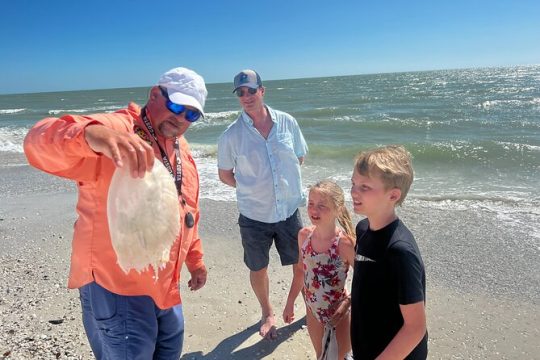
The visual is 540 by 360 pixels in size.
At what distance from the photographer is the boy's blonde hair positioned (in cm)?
191

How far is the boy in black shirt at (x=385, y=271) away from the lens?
172cm

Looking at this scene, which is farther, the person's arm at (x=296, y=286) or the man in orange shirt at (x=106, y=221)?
the person's arm at (x=296, y=286)

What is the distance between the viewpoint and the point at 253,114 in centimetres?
341

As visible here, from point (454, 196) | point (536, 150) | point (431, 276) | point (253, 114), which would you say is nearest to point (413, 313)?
point (253, 114)

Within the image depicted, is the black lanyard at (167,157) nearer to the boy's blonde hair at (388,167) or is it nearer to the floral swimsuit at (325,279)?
the boy's blonde hair at (388,167)

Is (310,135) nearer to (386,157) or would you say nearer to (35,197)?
(35,197)

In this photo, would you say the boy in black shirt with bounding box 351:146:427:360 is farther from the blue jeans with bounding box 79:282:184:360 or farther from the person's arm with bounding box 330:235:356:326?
the blue jeans with bounding box 79:282:184:360

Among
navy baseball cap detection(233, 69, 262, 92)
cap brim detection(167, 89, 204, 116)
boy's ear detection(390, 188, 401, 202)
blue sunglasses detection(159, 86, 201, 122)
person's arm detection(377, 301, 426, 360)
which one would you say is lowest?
person's arm detection(377, 301, 426, 360)

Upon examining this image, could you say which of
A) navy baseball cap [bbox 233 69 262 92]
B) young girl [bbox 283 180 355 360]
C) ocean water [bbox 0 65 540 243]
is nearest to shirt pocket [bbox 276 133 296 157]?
navy baseball cap [bbox 233 69 262 92]

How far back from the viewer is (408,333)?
1.72 m

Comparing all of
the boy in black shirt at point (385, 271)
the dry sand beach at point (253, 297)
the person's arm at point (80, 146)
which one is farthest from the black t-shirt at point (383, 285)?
the dry sand beach at point (253, 297)

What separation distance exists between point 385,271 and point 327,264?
0.86 meters

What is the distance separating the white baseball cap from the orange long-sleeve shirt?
0.64 feet

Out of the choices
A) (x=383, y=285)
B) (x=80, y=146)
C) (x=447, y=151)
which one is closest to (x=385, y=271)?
(x=383, y=285)
